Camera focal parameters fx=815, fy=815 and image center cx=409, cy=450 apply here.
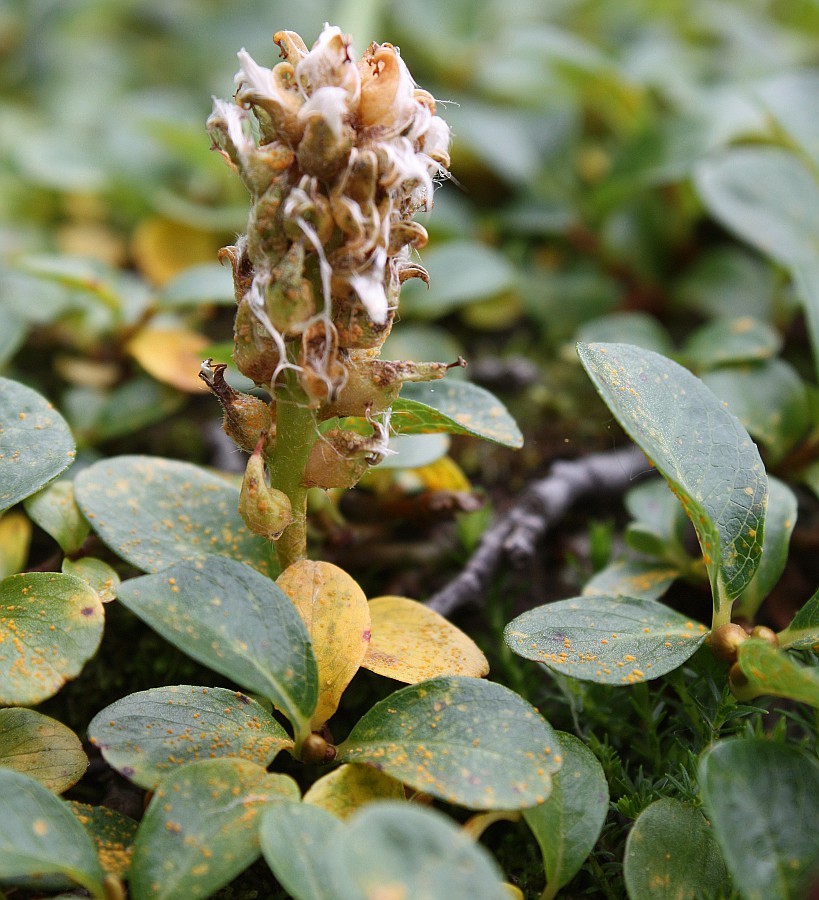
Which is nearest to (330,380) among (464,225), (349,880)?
(349,880)

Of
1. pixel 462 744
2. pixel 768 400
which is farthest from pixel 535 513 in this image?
pixel 462 744

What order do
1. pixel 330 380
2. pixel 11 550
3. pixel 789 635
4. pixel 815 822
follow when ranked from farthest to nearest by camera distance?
1. pixel 11 550
2. pixel 789 635
3. pixel 330 380
4. pixel 815 822

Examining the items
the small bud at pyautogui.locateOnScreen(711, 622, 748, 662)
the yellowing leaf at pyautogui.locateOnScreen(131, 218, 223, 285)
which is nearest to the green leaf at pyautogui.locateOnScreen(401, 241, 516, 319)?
the yellowing leaf at pyautogui.locateOnScreen(131, 218, 223, 285)

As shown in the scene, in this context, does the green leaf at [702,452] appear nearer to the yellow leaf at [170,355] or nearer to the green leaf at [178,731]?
the green leaf at [178,731]

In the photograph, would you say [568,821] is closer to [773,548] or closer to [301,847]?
[301,847]

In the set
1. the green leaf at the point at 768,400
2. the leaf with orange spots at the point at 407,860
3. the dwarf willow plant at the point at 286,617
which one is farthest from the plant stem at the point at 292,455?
the green leaf at the point at 768,400

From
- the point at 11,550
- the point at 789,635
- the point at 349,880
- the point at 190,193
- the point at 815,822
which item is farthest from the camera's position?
A: the point at 190,193

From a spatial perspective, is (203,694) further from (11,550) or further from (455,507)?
(455,507)
